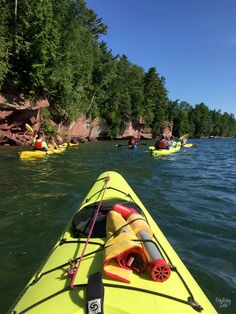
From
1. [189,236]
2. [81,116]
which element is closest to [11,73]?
[81,116]

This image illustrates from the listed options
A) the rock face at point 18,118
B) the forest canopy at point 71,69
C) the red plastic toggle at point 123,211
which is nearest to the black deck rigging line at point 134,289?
the red plastic toggle at point 123,211

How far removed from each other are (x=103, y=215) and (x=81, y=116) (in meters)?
33.5

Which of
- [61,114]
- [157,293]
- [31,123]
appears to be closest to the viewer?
[157,293]

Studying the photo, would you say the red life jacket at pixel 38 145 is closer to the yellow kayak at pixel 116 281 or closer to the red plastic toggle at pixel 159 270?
the yellow kayak at pixel 116 281

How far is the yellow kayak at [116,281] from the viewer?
2.55m

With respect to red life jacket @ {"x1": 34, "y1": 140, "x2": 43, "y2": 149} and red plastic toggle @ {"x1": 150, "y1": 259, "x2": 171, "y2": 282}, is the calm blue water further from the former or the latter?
red life jacket @ {"x1": 34, "y1": 140, "x2": 43, "y2": 149}

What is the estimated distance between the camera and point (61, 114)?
31219 millimetres

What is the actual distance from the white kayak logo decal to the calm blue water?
1601 millimetres

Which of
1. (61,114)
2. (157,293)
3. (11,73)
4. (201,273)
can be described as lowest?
(201,273)

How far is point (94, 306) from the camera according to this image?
2455 mm

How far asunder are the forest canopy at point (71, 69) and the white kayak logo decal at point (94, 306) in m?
19.9

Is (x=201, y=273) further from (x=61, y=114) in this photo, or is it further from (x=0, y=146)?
(x=61, y=114)

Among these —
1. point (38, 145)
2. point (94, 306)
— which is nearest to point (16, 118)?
point (38, 145)

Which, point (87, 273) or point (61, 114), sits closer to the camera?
point (87, 273)
